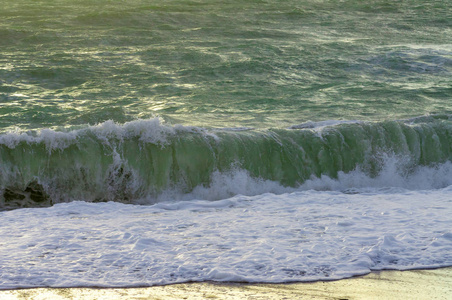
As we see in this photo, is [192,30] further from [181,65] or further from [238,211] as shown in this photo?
[238,211]

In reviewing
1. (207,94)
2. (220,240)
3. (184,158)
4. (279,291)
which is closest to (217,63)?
(207,94)

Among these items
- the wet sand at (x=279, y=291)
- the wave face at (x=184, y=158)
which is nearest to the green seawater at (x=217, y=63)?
the wave face at (x=184, y=158)

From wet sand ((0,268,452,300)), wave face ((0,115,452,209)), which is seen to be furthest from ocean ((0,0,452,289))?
wet sand ((0,268,452,300))

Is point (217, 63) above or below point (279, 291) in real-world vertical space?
above

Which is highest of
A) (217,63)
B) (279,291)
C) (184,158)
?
(217,63)

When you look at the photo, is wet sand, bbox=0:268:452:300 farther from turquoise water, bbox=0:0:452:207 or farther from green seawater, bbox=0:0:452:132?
green seawater, bbox=0:0:452:132

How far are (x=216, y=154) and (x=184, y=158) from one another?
58 cm

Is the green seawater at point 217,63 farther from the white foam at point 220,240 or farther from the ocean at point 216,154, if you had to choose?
the white foam at point 220,240

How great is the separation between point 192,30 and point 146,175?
41.7 ft

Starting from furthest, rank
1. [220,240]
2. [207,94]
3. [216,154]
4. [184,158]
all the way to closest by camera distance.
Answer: [207,94] < [216,154] < [184,158] < [220,240]

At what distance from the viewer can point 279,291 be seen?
540cm

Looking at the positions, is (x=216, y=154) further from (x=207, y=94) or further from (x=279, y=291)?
(x=279, y=291)

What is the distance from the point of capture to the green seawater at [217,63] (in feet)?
42.5

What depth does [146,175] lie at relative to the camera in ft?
31.9
